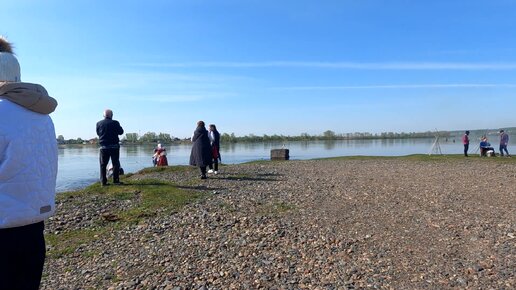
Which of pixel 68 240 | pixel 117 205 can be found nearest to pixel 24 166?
pixel 68 240

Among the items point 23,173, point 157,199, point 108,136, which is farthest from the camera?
point 108,136

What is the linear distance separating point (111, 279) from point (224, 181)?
8328 mm

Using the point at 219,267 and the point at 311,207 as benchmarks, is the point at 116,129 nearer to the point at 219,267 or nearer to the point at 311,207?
the point at 311,207

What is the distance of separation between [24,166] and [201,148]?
11075 mm

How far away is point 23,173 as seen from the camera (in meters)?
2.38

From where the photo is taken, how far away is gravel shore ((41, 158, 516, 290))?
15.4 ft

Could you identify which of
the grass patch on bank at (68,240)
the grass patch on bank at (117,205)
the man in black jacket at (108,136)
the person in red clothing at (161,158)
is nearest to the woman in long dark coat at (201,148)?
the grass patch on bank at (117,205)

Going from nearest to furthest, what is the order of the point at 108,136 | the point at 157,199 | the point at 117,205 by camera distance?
the point at 117,205
the point at 157,199
the point at 108,136

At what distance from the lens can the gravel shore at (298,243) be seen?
469 centimetres

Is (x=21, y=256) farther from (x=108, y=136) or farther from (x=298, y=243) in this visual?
(x=108, y=136)

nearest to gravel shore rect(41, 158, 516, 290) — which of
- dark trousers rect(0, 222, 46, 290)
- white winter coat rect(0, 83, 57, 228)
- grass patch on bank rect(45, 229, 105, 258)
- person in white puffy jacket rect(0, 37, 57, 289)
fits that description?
grass patch on bank rect(45, 229, 105, 258)

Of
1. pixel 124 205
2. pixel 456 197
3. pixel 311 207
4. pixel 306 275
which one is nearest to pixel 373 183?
pixel 456 197

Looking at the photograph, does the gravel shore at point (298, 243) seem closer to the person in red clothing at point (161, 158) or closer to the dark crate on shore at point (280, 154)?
the person in red clothing at point (161, 158)

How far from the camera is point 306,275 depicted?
475cm
